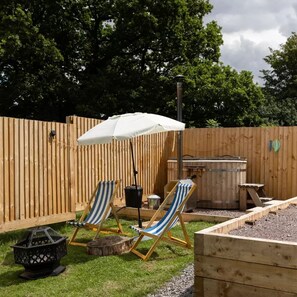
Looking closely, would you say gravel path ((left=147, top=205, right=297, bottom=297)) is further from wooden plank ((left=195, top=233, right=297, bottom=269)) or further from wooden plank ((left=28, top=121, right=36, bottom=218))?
wooden plank ((left=28, top=121, right=36, bottom=218))

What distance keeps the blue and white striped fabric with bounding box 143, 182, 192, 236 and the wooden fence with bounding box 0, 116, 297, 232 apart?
2.22m

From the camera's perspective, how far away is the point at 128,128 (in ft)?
19.3

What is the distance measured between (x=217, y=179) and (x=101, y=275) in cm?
505

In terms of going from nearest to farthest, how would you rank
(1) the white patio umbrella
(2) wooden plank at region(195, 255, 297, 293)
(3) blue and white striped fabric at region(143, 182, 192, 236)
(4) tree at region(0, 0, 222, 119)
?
(2) wooden plank at region(195, 255, 297, 293) < (3) blue and white striped fabric at region(143, 182, 192, 236) < (1) the white patio umbrella < (4) tree at region(0, 0, 222, 119)

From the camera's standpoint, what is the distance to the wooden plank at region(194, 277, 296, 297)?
3.43 m

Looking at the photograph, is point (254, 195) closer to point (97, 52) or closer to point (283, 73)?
point (97, 52)

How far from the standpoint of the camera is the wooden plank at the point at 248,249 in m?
3.38

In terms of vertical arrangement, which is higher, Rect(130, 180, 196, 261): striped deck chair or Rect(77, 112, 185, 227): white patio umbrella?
Rect(77, 112, 185, 227): white patio umbrella

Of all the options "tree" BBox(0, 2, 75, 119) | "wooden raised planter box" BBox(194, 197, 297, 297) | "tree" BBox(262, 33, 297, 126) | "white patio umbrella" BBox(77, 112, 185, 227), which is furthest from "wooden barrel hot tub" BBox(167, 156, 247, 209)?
"tree" BBox(262, 33, 297, 126)

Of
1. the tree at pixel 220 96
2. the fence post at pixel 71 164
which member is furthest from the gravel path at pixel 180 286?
the tree at pixel 220 96

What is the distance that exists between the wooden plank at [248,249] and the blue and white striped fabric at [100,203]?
2.89 meters

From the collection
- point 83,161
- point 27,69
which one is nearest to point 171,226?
point 83,161

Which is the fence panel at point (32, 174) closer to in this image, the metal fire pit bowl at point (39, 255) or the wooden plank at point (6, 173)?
the wooden plank at point (6, 173)

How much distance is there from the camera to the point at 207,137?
1074cm
